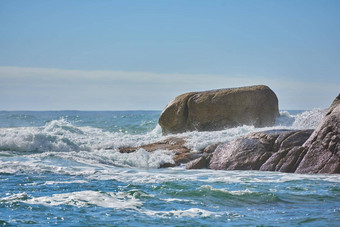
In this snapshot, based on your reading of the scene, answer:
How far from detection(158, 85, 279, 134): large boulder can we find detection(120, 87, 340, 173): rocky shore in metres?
5.48

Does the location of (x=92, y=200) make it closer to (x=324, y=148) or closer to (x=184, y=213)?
(x=184, y=213)

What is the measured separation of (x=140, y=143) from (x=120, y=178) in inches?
245

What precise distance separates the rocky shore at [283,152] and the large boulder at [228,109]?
18.0 ft

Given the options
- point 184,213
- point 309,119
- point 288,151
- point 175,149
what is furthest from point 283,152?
point 309,119

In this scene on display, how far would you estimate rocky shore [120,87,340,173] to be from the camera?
10711 mm

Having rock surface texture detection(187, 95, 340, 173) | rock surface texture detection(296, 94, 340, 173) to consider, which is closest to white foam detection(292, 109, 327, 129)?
rock surface texture detection(187, 95, 340, 173)

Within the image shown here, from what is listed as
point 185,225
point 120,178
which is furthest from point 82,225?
point 120,178

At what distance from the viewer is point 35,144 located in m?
16.7

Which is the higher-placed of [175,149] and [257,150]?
[257,150]

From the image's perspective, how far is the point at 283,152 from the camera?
1143 cm

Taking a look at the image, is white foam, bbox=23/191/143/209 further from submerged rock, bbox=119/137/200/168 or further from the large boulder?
the large boulder

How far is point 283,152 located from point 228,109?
7.21m

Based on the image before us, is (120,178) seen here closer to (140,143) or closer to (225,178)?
(225,178)

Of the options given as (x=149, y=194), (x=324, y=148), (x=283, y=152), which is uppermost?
(x=324, y=148)
